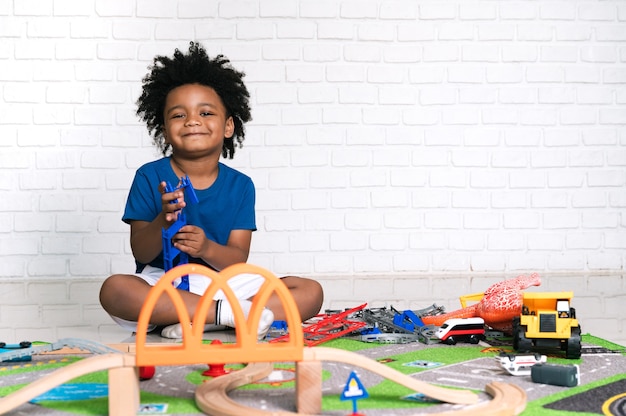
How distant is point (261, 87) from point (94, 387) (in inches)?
78.0

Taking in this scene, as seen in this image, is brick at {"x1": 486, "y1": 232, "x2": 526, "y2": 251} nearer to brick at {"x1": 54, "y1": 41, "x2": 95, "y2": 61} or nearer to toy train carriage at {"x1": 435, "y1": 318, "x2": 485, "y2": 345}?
toy train carriage at {"x1": 435, "y1": 318, "x2": 485, "y2": 345}

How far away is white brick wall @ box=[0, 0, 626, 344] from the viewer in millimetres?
3109

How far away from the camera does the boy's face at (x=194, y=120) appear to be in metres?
2.10

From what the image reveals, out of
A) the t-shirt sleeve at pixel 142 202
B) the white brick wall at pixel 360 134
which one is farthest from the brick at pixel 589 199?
the t-shirt sleeve at pixel 142 202

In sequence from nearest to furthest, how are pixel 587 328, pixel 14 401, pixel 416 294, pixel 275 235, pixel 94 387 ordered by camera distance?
pixel 14 401
pixel 94 387
pixel 587 328
pixel 416 294
pixel 275 235

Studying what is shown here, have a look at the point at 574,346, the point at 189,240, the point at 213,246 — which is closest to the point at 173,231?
the point at 189,240

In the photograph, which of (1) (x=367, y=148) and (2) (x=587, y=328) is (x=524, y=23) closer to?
(1) (x=367, y=148)

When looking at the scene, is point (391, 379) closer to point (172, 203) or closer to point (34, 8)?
point (172, 203)

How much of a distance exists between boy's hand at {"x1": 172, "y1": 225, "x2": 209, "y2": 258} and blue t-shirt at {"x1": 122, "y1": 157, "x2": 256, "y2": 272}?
0.19 meters

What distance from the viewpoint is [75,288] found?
114 inches

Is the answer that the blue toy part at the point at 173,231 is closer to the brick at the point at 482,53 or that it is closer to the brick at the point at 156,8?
the brick at the point at 156,8

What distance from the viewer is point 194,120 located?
212cm

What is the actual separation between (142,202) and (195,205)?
0.46 feet

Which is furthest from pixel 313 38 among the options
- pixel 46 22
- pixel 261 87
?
pixel 46 22
